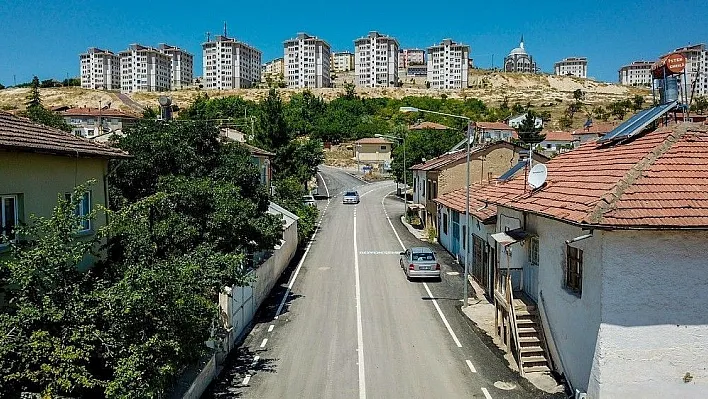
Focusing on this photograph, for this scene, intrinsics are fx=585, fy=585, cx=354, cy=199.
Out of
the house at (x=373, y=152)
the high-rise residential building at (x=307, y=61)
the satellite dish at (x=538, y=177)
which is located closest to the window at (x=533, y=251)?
the satellite dish at (x=538, y=177)

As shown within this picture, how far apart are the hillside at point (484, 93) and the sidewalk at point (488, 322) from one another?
10712cm

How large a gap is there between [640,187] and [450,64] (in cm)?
18316

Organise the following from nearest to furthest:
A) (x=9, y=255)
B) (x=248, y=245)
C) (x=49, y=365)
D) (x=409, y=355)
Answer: (x=49, y=365), (x=9, y=255), (x=409, y=355), (x=248, y=245)

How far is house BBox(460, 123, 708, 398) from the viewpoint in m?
11.1

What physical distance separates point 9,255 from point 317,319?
11.4 m

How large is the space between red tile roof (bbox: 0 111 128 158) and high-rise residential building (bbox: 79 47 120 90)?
632 feet

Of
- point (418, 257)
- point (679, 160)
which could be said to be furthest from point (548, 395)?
point (418, 257)

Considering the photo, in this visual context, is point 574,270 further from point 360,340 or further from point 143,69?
point 143,69

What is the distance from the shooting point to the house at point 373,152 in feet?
306

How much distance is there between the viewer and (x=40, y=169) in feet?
40.5

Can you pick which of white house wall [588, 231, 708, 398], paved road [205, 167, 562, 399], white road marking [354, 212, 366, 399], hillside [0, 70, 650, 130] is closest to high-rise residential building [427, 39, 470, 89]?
hillside [0, 70, 650, 130]

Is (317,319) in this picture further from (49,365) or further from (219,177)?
(49,365)

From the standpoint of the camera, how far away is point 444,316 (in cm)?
2102

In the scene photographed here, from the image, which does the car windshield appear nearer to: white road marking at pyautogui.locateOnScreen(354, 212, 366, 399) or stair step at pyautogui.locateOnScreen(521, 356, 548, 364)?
white road marking at pyautogui.locateOnScreen(354, 212, 366, 399)
